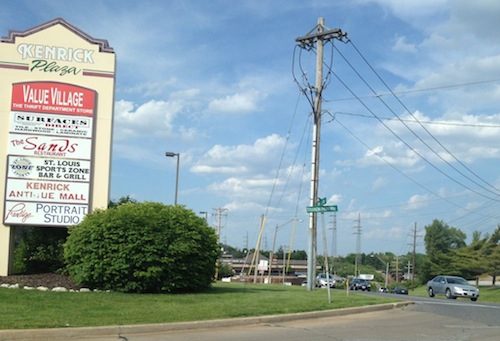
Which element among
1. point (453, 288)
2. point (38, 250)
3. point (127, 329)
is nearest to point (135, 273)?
point (38, 250)

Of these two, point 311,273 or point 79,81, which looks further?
point 311,273

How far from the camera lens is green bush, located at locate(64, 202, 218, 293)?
18.0 m

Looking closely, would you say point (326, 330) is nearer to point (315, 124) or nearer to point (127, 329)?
point (127, 329)

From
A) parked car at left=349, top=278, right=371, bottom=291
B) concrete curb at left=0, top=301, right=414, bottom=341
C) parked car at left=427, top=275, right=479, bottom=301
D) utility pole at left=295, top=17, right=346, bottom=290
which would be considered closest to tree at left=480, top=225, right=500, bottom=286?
parked car at left=349, top=278, right=371, bottom=291

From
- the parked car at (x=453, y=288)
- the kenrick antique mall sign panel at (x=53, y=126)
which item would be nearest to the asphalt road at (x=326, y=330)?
the kenrick antique mall sign panel at (x=53, y=126)

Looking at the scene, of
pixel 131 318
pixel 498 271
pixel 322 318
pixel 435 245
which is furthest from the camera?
pixel 435 245

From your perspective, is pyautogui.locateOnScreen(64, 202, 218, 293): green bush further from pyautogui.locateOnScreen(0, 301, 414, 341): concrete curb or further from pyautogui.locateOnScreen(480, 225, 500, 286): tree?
pyautogui.locateOnScreen(480, 225, 500, 286): tree

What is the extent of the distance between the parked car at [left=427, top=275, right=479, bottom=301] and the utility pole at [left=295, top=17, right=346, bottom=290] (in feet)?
36.7

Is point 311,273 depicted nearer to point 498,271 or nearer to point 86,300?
point 86,300

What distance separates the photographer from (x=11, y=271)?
20.8m

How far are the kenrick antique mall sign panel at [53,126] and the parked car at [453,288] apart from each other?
19700mm

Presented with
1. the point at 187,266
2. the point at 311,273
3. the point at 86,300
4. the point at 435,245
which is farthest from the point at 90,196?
the point at 435,245

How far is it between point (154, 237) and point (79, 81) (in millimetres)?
7159

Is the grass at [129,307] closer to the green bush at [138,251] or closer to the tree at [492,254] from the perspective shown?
Result: the green bush at [138,251]
